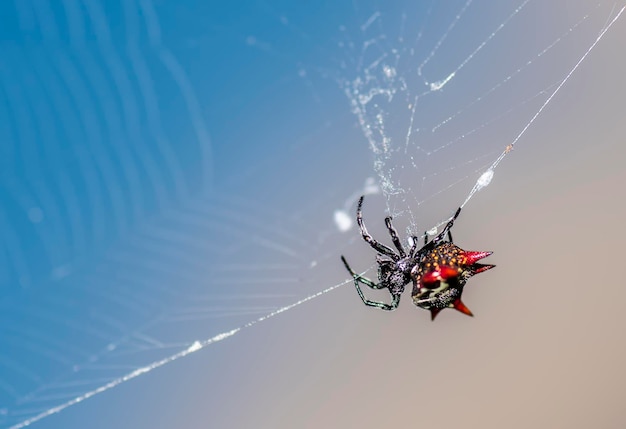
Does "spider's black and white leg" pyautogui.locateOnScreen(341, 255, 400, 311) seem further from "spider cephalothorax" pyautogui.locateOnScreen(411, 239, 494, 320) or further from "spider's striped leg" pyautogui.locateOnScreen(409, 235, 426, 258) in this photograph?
"spider cephalothorax" pyautogui.locateOnScreen(411, 239, 494, 320)

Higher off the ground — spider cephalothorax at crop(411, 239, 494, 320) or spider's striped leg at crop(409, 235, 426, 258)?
spider's striped leg at crop(409, 235, 426, 258)

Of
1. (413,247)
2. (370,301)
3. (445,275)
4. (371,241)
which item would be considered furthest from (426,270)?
(370,301)

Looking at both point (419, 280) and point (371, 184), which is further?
point (371, 184)

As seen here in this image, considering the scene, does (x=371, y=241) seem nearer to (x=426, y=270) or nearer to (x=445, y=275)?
(x=426, y=270)

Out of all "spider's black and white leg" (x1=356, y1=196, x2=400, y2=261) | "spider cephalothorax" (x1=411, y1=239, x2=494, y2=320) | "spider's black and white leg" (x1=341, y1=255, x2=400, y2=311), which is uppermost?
"spider's black and white leg" (x1=356, y1=196, x2=400, y2=261)

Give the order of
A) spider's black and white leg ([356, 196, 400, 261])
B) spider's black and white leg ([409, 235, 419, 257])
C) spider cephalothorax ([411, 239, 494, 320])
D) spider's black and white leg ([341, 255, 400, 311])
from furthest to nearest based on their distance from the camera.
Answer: spider's black and white leg ([341, 255, 400, 311]) < spider's black and white leg ([356, 196, 400, 261]) < spider's black and white leg ([409, 235, 419, 257]) < spider cephalothorax ([411, 239, 494, 320])

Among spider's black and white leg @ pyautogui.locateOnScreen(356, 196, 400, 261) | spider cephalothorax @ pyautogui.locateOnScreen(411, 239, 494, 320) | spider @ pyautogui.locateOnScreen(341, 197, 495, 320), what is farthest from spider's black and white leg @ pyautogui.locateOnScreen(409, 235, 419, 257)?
spider cephalothorax @ pyautogui.locateOnScreen(411, 239, 494, 320)

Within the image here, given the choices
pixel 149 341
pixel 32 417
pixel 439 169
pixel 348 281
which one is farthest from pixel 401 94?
pixel 32 417

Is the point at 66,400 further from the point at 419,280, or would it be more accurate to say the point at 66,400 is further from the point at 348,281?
the point at 419,280

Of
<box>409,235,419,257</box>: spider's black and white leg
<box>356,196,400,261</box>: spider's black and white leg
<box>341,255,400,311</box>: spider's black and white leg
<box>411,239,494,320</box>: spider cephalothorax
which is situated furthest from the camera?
<box>341,255,400,311</box>: spider's black and white leg
